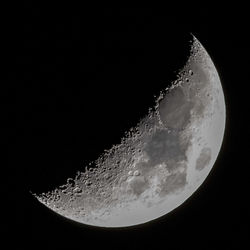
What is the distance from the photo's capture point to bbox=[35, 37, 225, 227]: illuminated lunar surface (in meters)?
3.97

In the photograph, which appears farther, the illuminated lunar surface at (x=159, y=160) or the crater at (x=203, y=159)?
the crater at (x=203, y=159)

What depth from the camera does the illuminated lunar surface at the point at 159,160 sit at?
13.0 ft

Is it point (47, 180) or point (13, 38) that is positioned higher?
point (13, 38)

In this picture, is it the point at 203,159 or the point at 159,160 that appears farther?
the point at 203,159

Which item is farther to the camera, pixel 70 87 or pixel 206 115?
pixel 206 115

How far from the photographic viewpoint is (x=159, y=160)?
13.3 ft

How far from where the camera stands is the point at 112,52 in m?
3.77

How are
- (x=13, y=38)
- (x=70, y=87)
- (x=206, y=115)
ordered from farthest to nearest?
(x=206, y=115) → (x=13, y=38) → (x=70, y=87)

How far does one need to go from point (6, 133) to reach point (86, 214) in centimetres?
128

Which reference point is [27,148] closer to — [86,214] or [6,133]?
[6,133]


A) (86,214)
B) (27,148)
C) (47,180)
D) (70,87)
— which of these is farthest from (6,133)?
(86,214)

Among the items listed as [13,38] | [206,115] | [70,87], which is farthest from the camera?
[206,115]

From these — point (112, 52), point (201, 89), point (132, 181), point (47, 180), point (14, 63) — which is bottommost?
point (132, 181)

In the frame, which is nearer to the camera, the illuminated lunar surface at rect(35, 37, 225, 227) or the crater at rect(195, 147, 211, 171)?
the illuminated lunar surface at rect(35, 37, 225, 227)
